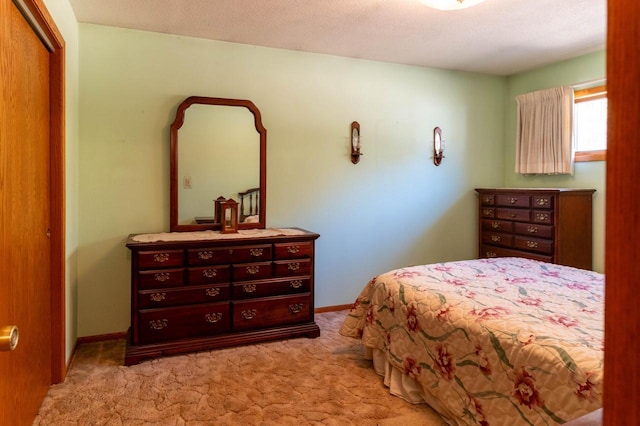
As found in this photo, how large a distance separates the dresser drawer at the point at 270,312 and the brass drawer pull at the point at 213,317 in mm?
111

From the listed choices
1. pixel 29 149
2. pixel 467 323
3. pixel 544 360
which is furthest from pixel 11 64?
pixel 544 360

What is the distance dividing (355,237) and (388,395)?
1.84 metres

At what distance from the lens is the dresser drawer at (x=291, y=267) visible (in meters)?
3.10

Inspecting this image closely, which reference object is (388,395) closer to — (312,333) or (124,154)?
(312,333)

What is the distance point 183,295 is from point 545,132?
3758 millimetres

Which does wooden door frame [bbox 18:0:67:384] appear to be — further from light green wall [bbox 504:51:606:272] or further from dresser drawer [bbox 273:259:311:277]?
light green wall [bbox 504:51:606:272]

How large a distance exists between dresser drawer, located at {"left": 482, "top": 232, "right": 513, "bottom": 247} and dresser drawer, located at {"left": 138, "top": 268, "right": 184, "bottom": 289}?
3.11 metres

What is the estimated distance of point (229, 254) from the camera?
9.72ft

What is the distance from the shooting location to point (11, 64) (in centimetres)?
157

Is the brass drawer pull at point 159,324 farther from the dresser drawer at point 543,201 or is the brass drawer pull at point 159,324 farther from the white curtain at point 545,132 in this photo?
the white curtain at point 545,132

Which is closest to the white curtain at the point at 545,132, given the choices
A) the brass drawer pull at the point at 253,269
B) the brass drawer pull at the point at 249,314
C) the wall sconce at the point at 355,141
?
the wall sconce at the point at 355,141

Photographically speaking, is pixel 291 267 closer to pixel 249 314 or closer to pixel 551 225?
pixel 249 314

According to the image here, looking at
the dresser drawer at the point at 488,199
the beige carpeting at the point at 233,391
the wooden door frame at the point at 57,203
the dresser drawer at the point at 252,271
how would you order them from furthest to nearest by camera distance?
the dresser drawer at the point at 488,199 → the dresser drawer at the point at 252,271 → the wooden door frame at the point at 57,203 → the beige carpeting at the point at 233,391

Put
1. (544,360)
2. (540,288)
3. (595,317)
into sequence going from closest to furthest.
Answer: (544,360), (595,317), (540,288)
